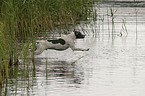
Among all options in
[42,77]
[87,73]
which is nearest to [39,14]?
[87,73]

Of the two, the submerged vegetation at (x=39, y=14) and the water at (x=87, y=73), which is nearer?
the water at (x=87, y=73)

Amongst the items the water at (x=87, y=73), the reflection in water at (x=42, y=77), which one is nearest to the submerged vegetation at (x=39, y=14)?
the water at (x=87, y=73)

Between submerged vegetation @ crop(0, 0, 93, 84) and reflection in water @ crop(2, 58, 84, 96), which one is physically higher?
submerged vegetation @ crop(0, 0, 93, 84)

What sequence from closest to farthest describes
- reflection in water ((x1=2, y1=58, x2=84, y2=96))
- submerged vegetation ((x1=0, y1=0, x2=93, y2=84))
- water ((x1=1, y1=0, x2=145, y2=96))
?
water ((x1=1, y1=0, x2=145, y2=96)), reflection in water ((x1=2, y1=58, x2=84, y2=96)), submerged vegetation ((x1=0, y1=0, x2=93, y2=84))

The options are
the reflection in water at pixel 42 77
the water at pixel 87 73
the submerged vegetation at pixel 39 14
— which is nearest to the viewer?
the water at pixel 87 73

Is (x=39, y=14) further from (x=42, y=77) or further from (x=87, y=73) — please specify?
(x=42, y=77)

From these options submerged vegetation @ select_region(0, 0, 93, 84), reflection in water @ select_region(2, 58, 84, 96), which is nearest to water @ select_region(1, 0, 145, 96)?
reflection in water @ select_region(2, 58, 84, 96)

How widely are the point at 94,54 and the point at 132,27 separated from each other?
751cm

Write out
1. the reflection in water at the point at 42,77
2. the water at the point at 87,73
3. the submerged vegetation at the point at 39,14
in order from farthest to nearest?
the submerged vegetation at the point at 39,14
the reflection in water at the point at 42,77
the water at the point at 87,73

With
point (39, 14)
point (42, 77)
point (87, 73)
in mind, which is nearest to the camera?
point (42, 77)

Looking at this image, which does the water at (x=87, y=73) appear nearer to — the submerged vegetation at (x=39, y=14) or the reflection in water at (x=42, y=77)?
the reflection in water at (x=42, y=77)

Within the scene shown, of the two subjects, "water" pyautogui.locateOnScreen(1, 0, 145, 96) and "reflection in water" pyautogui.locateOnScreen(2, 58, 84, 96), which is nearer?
"water" pyautogui.locateOnScreen(1, 0, 145, 96)

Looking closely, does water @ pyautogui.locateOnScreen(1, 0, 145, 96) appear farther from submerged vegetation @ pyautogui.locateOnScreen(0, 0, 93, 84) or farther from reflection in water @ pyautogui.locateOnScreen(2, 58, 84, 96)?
submerged vegetation @ pyautogui.locateOnScreen(0, 0, 93, 84)

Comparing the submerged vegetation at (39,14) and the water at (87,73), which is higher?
the submerged vegetation at (39,14)
